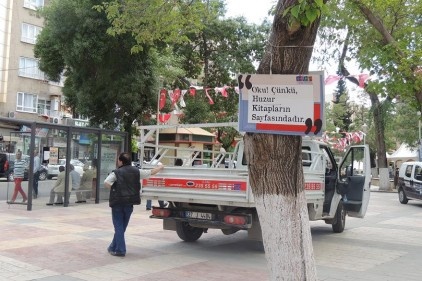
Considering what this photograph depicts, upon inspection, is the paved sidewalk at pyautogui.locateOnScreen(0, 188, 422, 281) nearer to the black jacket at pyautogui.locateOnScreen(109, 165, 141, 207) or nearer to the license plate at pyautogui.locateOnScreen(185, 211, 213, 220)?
the license plate at pyautogui.locateOnScreen(185, 211, 213, 220)

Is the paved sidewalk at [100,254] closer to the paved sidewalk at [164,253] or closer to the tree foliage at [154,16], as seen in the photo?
the paved sidewalk at [164,253]

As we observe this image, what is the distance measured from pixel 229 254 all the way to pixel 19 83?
1286 inches

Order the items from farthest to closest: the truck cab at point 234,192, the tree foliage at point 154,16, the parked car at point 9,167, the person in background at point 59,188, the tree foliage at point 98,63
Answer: the tree foliage at point 98,63, the parked car at point 9,167, the person in background at point 59,188, the tree foliage at point 154,16, the truck cab at point 234,192

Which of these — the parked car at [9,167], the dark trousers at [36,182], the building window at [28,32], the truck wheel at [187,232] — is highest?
the building window at [28,32]

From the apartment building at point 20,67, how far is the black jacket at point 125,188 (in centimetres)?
2918

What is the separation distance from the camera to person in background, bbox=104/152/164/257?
7.75 m

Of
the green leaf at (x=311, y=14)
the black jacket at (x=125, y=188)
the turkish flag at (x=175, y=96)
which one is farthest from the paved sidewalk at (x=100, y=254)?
the turkish flag at (x=175, y=96)

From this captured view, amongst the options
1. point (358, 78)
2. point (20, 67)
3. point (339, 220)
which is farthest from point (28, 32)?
point (339, 220)

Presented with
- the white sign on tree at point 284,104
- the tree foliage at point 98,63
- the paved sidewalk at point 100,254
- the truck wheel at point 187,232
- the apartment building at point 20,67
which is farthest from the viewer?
the apartment building at point 20,67

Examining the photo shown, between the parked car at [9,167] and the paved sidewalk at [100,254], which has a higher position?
the parked car at [9,167]

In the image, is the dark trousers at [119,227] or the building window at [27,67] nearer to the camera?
the dark trousers at [119,227]

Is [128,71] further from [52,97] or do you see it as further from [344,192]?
[52,97]

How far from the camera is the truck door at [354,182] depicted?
1036 centimetres

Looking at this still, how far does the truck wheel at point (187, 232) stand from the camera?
913cm
